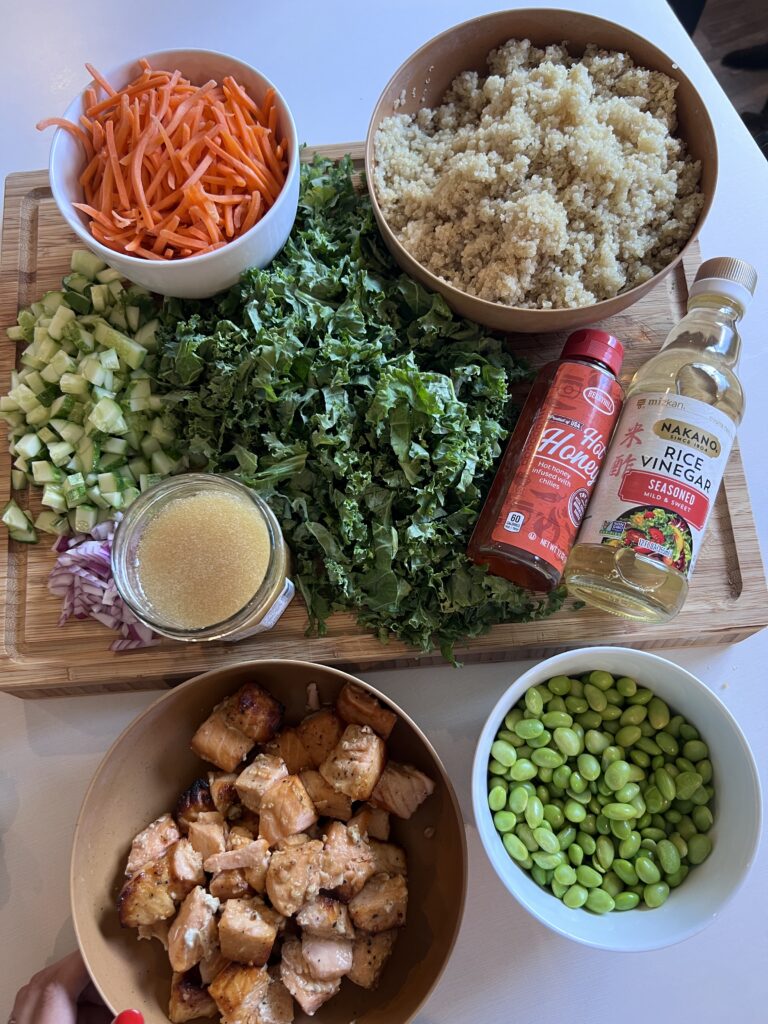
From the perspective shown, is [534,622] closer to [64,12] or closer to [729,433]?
[729,433]

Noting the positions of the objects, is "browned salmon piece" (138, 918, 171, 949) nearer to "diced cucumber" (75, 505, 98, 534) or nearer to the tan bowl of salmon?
the tan bowl of salmon

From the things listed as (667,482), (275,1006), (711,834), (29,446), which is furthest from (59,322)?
(711,834)

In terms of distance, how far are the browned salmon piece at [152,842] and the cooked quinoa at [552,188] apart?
1027mm

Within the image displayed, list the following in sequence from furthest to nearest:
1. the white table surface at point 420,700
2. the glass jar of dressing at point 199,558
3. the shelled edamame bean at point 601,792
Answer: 1. the white table surface at point 420,700
2. the shelled edamame bean at point 601,792
3. the glass jar of dressing at point 199,558

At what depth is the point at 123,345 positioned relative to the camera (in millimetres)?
1398

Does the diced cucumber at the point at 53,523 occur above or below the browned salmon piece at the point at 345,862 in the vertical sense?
above

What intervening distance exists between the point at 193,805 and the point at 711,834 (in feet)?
2.85

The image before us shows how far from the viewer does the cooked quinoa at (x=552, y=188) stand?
4.17 feet

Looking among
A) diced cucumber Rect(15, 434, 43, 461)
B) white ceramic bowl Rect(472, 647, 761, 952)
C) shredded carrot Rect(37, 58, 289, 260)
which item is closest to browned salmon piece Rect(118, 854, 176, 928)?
white ceramic bowl Rect(472, 647, 761, 952)

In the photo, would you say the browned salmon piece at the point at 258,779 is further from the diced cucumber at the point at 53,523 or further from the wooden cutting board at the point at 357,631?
the diced cucumber at the point at 53,523

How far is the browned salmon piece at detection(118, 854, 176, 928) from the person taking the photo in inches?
48.0

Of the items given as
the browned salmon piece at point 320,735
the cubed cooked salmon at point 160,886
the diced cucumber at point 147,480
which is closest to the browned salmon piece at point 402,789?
the browned salmon piece at point 320,735

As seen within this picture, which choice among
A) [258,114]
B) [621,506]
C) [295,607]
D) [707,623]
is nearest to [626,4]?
[258,114]

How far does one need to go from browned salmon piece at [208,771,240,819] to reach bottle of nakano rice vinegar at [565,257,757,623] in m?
0.67
